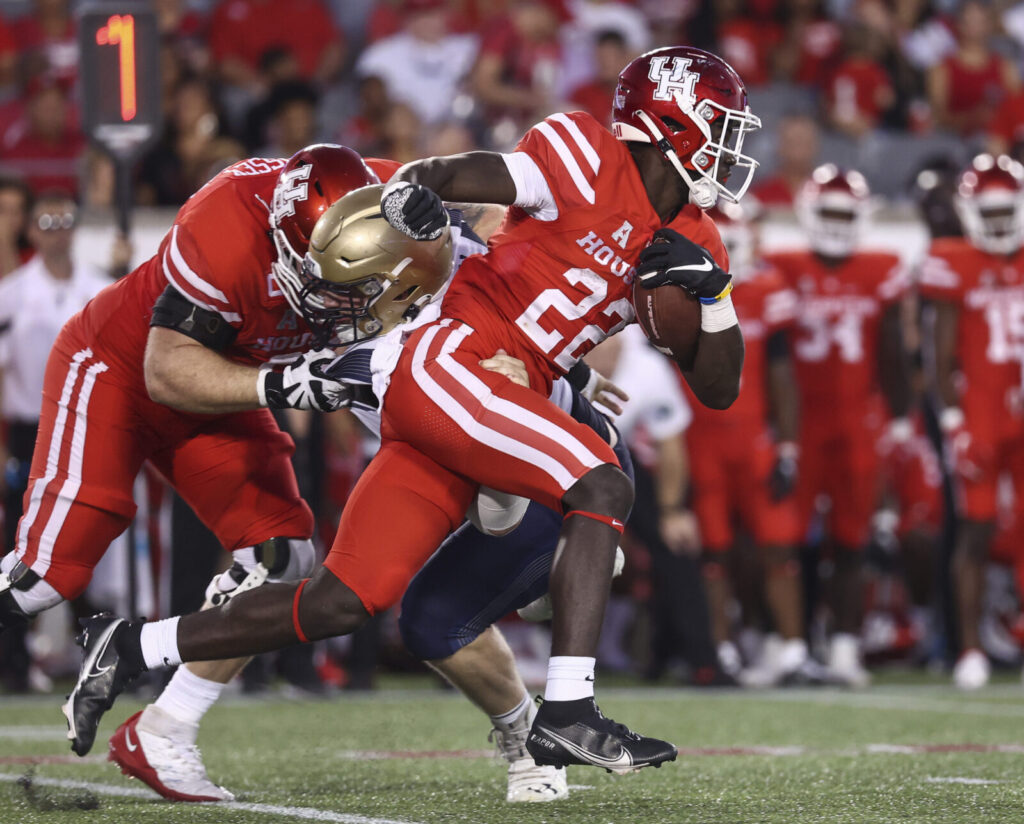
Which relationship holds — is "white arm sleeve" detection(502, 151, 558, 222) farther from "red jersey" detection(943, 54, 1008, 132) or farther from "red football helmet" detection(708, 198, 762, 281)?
"red jersey" detection(943, 54, 1008, 132)

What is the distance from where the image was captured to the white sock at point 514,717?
404 cm

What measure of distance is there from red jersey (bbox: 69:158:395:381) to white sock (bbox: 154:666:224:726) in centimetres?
77

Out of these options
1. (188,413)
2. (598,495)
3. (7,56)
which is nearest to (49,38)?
(7,56)

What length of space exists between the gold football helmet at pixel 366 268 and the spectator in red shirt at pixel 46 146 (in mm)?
5800

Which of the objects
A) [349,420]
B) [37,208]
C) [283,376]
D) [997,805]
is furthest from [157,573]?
[997,805]

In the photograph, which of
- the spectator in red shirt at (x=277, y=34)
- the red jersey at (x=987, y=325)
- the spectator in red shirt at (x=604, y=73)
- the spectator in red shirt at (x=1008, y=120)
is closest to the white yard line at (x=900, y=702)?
the red jersey at (x=987, y=325)

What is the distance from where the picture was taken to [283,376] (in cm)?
380

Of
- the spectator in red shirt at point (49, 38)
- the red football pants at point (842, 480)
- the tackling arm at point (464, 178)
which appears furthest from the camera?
the spectator in red shirt at point (49, 38)

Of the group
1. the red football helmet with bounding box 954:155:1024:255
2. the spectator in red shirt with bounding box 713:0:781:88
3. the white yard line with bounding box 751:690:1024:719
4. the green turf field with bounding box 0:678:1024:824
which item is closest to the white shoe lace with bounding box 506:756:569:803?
the green turf field with bounding box 0:678:1024:824

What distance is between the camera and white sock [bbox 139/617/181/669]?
12.1 ft

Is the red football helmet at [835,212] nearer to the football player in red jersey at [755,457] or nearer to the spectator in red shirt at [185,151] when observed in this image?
the football player in red jersey at [755,457]

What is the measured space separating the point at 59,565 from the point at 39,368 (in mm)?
2953

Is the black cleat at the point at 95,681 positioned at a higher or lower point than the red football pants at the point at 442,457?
lower

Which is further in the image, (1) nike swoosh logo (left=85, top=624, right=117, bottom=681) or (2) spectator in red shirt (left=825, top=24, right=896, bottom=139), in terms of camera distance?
(2) spectator in red shirt (left=825, top=24, right=896, bottom=139)
